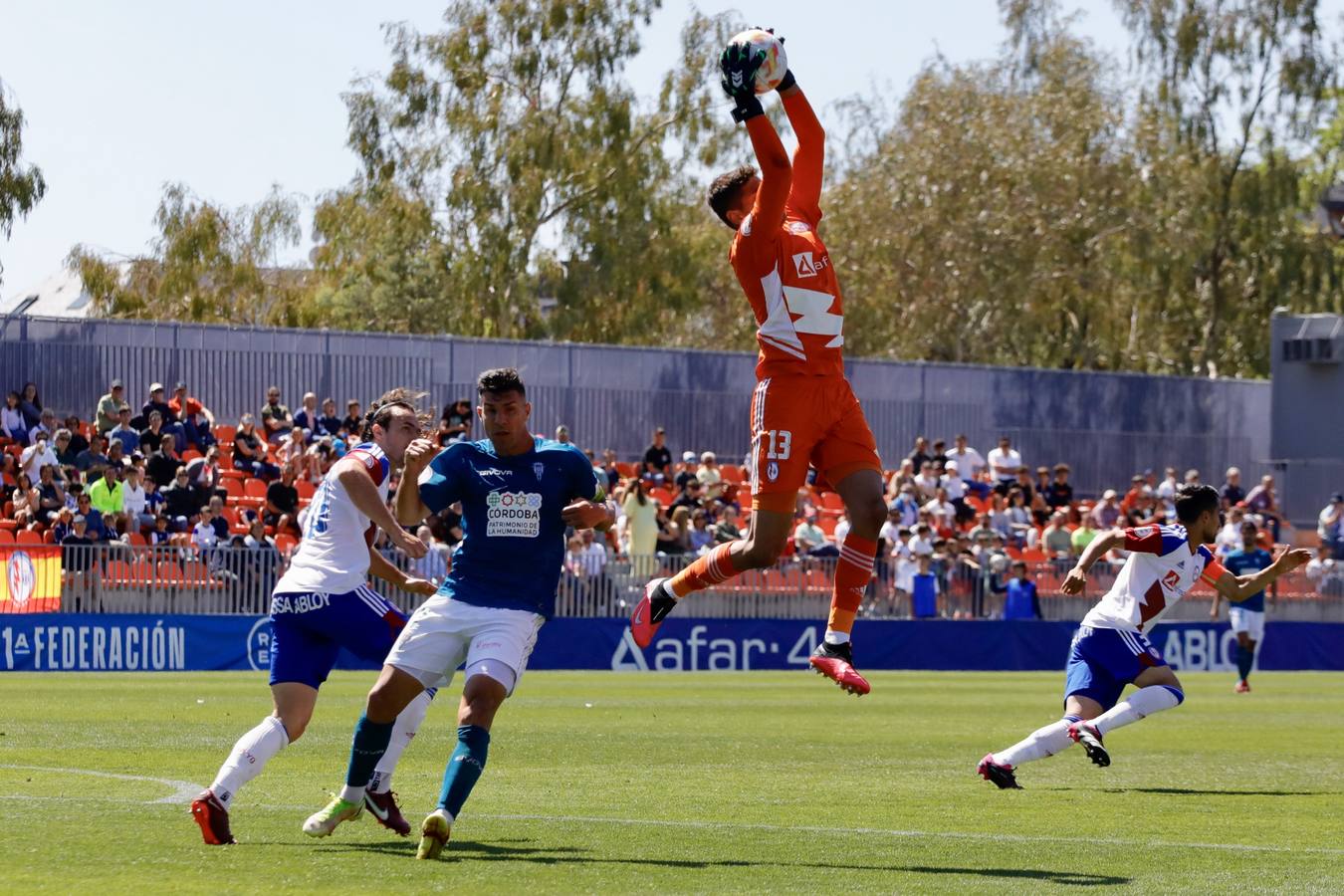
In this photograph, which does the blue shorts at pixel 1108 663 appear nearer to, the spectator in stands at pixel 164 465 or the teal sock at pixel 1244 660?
the teal sock at pixel 1244 660

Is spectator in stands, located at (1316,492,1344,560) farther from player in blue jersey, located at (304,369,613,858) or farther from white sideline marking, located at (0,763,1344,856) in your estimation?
player in blue jersey, located at (304,369,613,858)

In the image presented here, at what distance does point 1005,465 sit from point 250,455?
13.7 metres

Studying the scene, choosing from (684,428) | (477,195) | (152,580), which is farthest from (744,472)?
(477,195)

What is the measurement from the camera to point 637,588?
1155 inches

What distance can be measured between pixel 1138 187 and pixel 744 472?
25.5 metres

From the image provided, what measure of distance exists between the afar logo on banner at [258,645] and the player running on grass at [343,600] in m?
17.8

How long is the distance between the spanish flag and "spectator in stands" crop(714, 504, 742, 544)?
9.30 meters

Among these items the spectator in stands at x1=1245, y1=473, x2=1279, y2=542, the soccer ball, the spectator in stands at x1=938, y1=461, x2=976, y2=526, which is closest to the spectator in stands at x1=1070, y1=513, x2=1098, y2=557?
the spectator in stands at x1=938, y1=461, x2=976, y2=526

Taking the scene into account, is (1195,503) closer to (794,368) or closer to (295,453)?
(794,368)

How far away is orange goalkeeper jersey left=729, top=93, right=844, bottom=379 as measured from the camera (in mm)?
10156

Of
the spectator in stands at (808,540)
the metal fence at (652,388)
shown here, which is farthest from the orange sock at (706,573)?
the metal fence at (652,388)

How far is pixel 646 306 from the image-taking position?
5953cm

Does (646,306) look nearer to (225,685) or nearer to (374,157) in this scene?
(374,157)

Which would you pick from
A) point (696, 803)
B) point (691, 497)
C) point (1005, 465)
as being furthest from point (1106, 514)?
point (696, 803)
